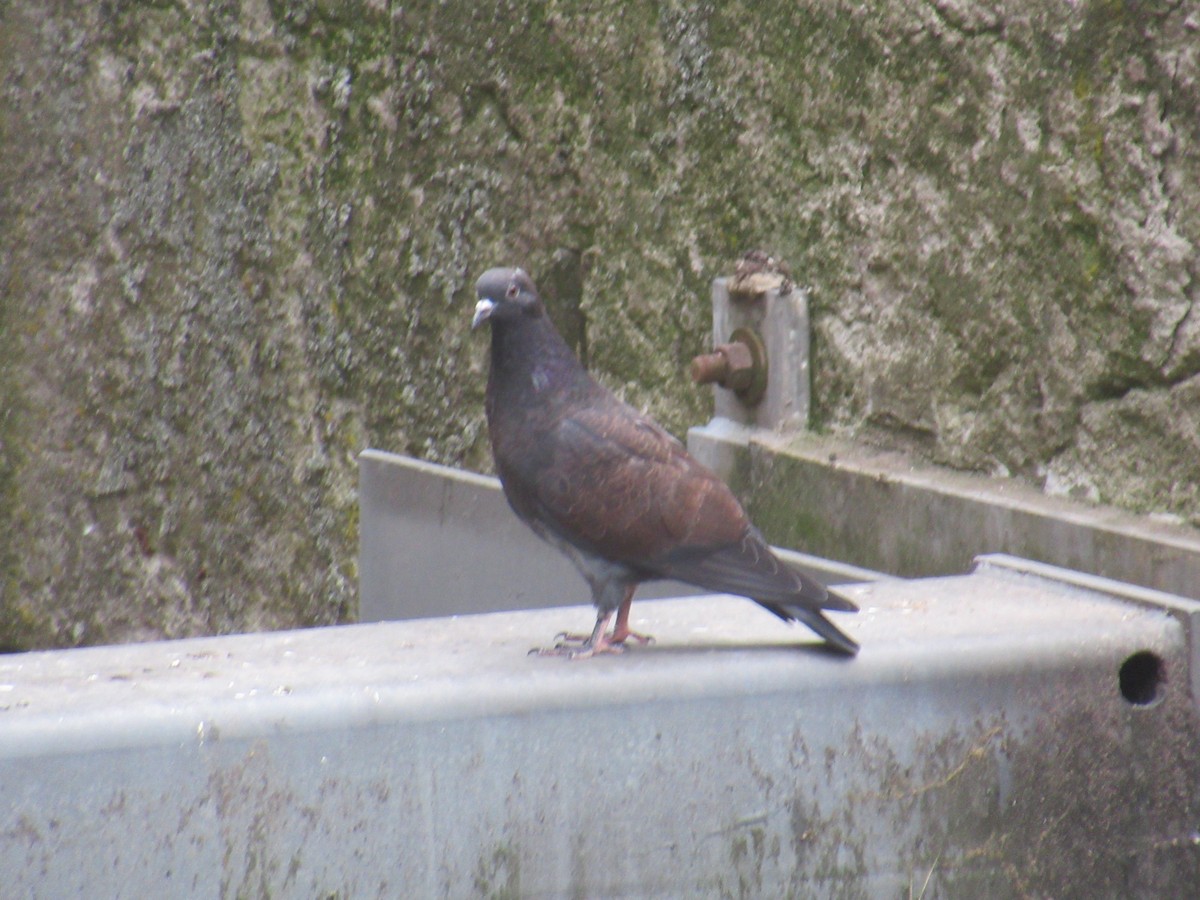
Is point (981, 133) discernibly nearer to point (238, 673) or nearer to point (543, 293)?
point (543, 293)

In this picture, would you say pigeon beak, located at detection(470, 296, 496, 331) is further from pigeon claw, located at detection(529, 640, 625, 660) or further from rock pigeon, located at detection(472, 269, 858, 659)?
pigeon claw, located at detection(529, 640, 625, 660)

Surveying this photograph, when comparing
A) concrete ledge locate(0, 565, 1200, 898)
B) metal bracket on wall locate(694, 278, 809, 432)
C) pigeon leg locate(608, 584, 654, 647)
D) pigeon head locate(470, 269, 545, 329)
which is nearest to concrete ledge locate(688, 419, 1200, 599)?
metal bracket on wall locate(694, 278, 809, 432)

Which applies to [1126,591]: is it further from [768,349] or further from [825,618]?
[768,349]

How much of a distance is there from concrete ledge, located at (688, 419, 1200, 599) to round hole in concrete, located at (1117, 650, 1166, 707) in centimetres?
23

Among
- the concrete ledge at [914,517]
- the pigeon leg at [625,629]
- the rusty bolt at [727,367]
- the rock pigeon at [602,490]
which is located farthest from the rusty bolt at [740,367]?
the pigeon leg at [625,629]

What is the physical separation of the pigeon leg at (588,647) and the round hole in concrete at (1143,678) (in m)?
0.78

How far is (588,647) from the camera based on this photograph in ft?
8.14

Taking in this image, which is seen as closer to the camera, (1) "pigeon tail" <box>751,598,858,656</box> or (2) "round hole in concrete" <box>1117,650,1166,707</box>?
(1) "pigeon tail" <box>751,598,858,656</box>

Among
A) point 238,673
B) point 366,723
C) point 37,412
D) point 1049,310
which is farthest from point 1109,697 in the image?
point 37,412

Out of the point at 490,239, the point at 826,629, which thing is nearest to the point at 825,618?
the point at 826,629

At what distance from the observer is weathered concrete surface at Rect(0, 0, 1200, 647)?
2.95 metres

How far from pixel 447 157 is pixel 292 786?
2.62m

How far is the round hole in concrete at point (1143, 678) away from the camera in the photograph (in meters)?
2.52

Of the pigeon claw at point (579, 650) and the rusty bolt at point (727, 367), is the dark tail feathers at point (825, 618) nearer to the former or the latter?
the pigeon claw at point (579, 650)
